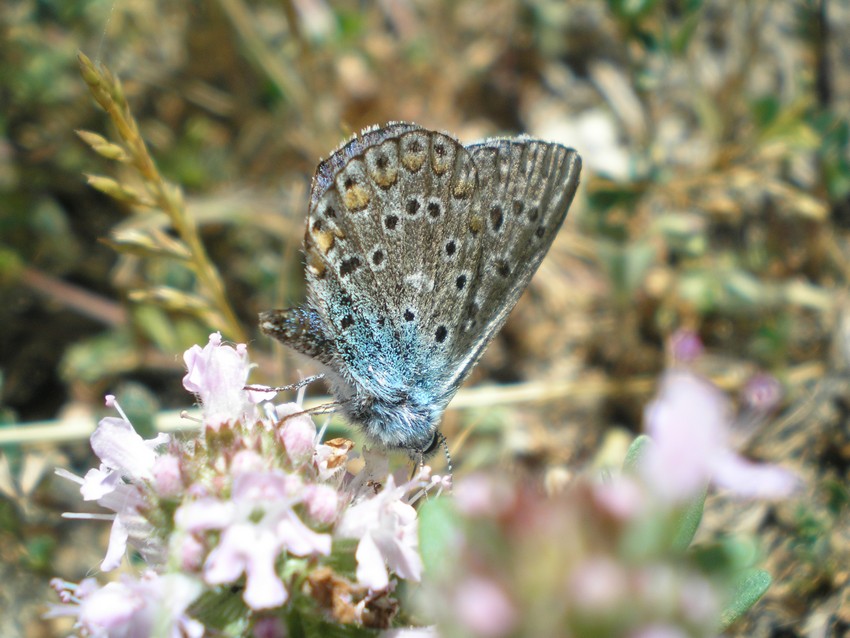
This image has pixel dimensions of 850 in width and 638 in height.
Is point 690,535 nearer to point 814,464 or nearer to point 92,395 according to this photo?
point 814,464

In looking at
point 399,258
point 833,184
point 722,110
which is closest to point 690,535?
point 399,258

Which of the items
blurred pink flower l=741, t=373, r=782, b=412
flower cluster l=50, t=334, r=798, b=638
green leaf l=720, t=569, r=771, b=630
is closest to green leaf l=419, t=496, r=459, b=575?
flower cluster l=50, t=334, r=798, b=638

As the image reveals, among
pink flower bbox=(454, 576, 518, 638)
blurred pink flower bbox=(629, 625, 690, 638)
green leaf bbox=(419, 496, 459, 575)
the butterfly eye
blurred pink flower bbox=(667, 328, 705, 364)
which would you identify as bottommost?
blurred pink flower bbox=(629, 625, 690, 638)

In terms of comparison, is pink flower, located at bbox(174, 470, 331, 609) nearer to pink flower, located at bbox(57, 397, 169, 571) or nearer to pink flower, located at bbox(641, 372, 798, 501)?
pink flower, located at bbox(57, 397, 169, 571)

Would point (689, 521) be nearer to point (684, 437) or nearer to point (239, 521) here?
point (684, 437)

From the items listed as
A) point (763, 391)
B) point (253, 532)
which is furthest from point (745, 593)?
point (763, 391)

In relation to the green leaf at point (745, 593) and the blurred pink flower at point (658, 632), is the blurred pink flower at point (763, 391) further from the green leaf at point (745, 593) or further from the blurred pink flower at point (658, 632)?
the blurred pink flower at point (658, 632)

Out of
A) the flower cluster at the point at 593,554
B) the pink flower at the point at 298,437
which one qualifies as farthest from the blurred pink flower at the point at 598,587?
the pink flower at the point at 298,437
